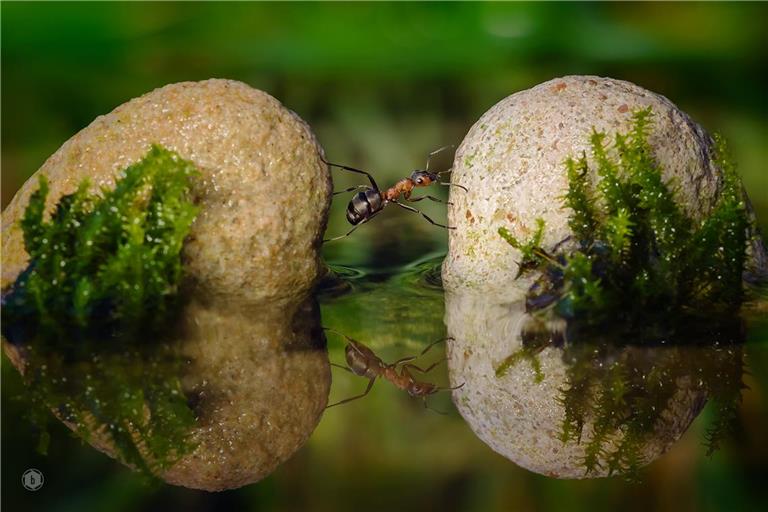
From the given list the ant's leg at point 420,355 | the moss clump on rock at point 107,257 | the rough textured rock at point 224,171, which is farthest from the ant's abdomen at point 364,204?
the ant's leg at point 420,355

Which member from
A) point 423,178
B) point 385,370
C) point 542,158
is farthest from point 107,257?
point 542,158

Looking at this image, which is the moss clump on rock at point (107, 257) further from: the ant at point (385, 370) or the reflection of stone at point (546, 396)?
the reflection of stone at point (546, 396)

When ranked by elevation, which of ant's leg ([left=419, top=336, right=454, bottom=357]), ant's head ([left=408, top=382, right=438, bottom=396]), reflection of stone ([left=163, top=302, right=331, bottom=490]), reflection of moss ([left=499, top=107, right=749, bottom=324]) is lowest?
ant's head ([left=408, top=382, right=438, bottom=396])

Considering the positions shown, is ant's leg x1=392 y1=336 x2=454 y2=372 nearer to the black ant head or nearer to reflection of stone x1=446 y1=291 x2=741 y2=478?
reflection of stone x1=446 y1=291 x2=741 y2=478

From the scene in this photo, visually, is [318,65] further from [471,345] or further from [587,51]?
[471,345]

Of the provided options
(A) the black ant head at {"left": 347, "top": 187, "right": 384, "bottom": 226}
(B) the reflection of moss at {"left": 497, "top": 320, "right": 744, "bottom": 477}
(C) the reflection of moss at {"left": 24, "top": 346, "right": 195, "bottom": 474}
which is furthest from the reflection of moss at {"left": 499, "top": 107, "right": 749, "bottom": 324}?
(C) the reflection of moss at {"left": 24, "top": 346, "right": 195, "bottom": 474}

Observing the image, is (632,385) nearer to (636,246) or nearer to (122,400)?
(636,246)
